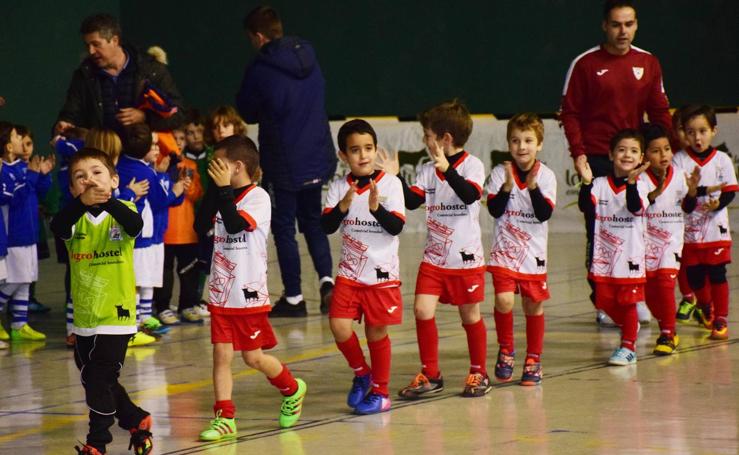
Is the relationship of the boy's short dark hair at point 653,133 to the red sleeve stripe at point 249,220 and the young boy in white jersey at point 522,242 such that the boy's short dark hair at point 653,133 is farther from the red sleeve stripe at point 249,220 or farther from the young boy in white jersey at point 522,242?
the red sleeve stripe at point 249,220

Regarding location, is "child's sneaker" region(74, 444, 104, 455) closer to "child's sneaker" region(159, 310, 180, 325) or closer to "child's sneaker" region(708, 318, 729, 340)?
"child's sneaker" region(159, 310, 180, 325)

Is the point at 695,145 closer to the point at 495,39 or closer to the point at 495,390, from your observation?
the point at 495,390

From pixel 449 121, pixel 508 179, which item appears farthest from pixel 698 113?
pixel 449 121

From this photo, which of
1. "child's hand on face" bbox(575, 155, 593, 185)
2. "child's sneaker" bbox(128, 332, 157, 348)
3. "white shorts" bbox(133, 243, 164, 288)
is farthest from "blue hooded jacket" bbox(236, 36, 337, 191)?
"child's hand on face" bbox(575, 155, 593, 185)

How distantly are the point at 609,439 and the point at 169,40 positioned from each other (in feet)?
47.3

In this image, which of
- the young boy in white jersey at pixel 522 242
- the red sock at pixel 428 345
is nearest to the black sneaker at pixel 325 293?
the young boy in white jersey at pixel 522 242

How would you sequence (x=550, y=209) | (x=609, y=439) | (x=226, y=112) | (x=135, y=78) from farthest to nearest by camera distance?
(x=226, y=112) → (x=135, y=78) → (x=550, y=209) → (x=609, y=439)

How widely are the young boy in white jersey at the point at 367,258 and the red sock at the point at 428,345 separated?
1.12 feet

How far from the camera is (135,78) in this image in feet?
30.1

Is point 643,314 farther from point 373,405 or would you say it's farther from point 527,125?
point 373,405

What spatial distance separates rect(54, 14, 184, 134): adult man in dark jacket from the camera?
9.02 m

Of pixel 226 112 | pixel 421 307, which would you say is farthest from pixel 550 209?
pixel 226 112

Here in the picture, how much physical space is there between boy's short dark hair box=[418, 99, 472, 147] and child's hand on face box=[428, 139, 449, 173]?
7 centimetres

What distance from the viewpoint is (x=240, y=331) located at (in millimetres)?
6348
